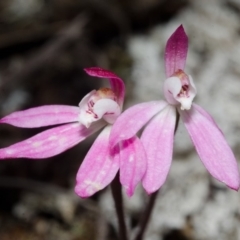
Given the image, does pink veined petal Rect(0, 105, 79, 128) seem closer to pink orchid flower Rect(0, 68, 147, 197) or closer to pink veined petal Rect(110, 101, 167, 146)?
pink orchid flower Rect(0, 68, 147, 197)

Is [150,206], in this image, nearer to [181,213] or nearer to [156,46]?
[181,213]

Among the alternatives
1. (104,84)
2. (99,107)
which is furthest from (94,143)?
(104,84)

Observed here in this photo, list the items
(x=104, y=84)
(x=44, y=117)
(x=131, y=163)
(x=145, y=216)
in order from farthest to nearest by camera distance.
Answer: (x=104, y=84), (x=145, y=216), (x=44, y=117), (x=131, y=163)

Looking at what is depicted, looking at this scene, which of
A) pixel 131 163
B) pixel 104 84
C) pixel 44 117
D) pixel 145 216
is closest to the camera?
pixel 131 163

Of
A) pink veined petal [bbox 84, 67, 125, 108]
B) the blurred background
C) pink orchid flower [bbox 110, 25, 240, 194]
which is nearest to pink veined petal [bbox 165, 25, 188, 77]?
pink orchid flower [bbox 110, 25, 240, 194]

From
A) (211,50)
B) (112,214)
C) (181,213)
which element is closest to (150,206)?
(181,213)

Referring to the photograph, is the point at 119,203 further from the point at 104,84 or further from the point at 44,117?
the point at 104,84
